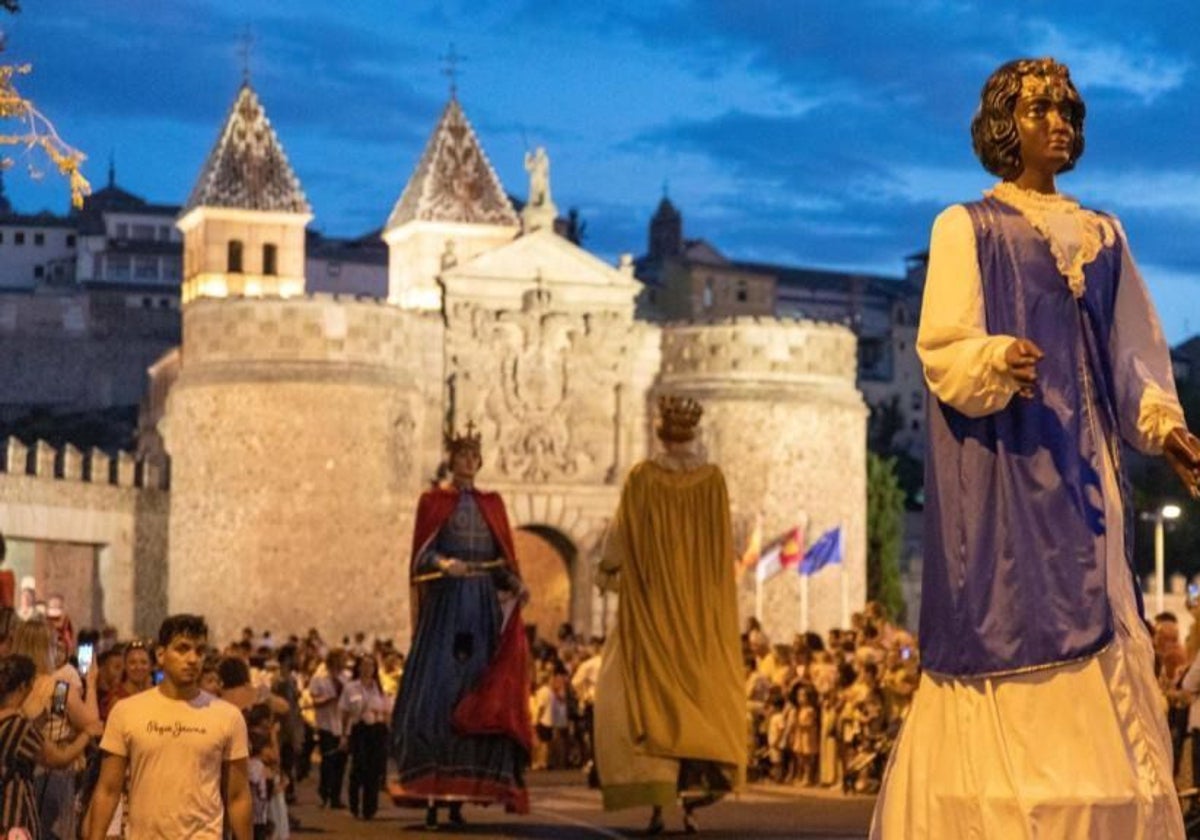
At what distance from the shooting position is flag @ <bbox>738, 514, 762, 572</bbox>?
2064 inches

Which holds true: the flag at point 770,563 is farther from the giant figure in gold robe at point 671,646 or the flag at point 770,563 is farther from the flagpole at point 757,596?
the giant figure in gold robe at point 671,646

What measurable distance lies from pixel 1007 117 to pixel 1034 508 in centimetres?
99

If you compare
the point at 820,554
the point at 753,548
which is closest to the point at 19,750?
the point at 753,548

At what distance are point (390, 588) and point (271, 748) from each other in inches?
1562

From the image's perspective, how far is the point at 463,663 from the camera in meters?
17.8

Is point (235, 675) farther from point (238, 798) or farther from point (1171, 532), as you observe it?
point (1171, 532)

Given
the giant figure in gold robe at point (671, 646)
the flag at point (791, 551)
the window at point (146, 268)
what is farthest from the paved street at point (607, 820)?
the window at point (146, 268)

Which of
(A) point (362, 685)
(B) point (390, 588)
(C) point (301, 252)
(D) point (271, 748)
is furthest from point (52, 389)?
(D) point (271, 748)

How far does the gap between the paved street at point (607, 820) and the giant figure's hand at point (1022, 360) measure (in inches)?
393

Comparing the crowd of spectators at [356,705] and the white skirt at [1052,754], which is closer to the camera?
the white skirt at [1052,754]

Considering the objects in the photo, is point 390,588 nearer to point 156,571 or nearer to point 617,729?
point 156,571

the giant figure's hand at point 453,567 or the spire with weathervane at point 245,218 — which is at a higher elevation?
the spire with weathervane at point 245,218

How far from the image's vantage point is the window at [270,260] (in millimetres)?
59594

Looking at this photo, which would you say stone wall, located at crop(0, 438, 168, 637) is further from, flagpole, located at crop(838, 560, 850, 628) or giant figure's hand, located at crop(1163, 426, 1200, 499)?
giant figure's hand, located at crop(1163, 426, 1200, 499)
